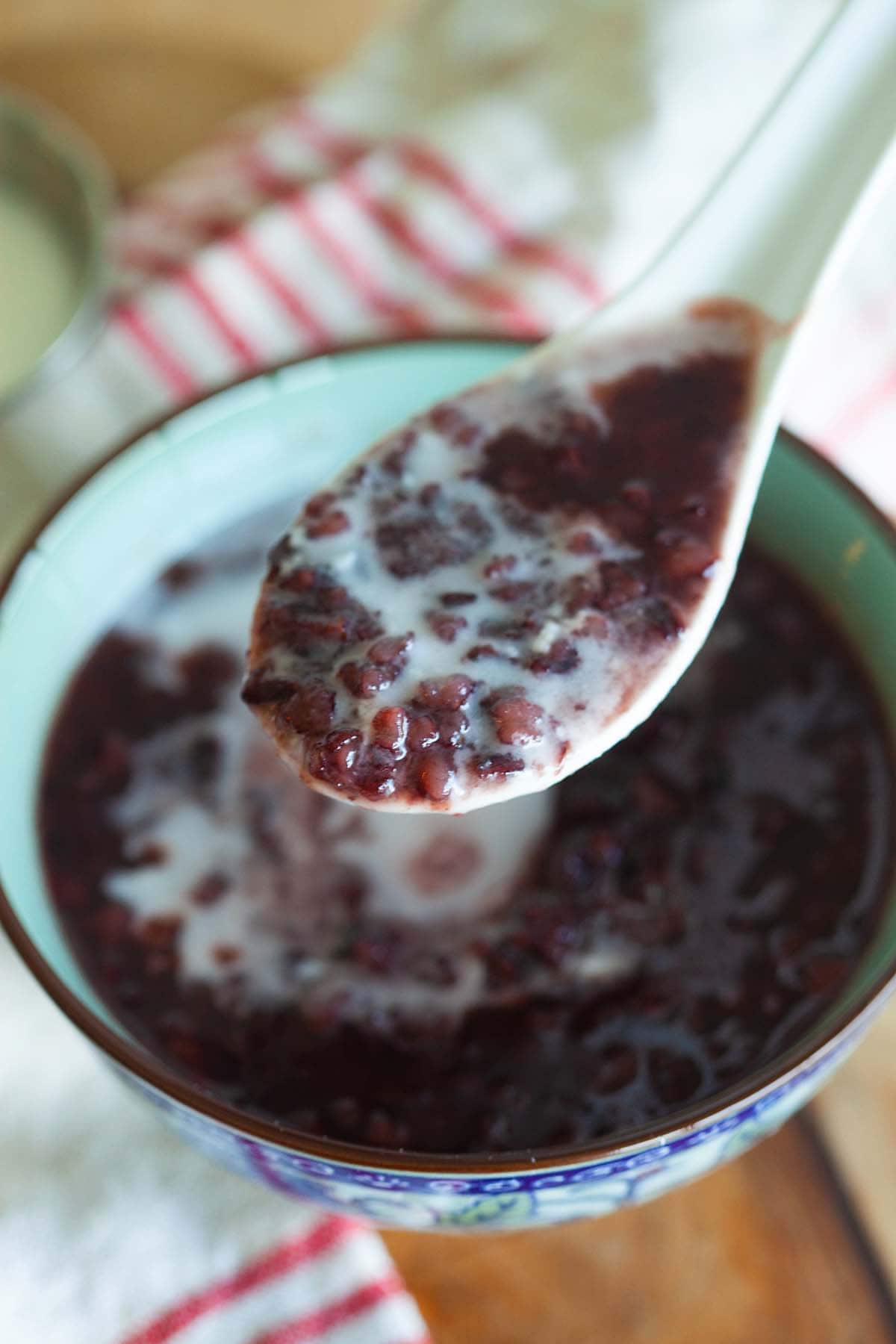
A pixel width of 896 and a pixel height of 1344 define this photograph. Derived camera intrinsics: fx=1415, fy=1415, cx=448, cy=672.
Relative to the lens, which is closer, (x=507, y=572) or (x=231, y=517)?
(x=507, y=572)

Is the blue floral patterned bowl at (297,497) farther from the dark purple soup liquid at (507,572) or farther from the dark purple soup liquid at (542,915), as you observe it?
the dark purple soup liquid at (507,572)

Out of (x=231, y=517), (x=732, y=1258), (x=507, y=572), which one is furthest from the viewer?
(x=231, y=517)

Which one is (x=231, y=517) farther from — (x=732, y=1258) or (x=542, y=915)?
(x=732, y=1258)

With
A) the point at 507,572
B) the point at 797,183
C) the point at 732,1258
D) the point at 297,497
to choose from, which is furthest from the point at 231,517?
the point at 732,1258

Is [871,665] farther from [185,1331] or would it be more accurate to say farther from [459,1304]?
[185,1331]

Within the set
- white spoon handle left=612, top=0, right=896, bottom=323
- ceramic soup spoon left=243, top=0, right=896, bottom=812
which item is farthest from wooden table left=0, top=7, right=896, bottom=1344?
white spoon handle left=612, top=0, right=896, bottom=323

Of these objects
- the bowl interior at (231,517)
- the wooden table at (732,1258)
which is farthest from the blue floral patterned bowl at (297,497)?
the wooden table at (732,1258)
